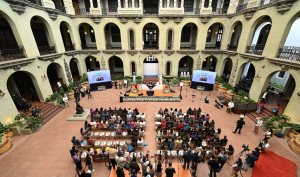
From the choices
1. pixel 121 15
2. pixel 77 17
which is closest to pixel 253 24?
pixel 121 15

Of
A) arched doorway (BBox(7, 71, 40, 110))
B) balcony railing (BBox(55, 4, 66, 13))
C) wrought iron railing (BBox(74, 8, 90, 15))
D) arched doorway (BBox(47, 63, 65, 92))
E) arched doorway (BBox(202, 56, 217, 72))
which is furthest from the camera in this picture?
arched doorway (BBox(202, 56, 217, 72))

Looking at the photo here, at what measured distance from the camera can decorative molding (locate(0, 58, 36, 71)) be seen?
11048mm

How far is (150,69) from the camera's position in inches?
946

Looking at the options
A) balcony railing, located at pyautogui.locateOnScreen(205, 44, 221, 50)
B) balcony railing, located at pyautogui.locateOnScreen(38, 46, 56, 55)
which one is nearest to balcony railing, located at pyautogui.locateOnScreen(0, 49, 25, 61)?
balcony railing, located at pyautogui.locateOnScreen(38, 46, 56, 55)

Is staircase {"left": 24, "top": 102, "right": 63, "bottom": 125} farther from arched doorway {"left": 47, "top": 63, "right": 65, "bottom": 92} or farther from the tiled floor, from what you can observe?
arched doorway {"left": 47, "top": 63, "right": 65, "bottom": 92}

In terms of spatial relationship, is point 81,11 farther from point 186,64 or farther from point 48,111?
point 186,64

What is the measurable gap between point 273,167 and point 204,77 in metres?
13.3

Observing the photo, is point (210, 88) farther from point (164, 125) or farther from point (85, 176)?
point (85, 176)

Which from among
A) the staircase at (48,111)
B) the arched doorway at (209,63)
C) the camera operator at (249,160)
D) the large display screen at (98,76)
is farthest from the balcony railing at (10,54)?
the arched doorway at (209,63)

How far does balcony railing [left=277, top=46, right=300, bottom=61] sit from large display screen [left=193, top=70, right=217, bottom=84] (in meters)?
7.29

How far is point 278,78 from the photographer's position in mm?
19141

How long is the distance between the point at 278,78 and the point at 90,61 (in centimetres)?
3114

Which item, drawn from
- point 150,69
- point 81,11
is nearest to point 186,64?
point 150,69

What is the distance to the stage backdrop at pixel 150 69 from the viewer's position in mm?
23781
